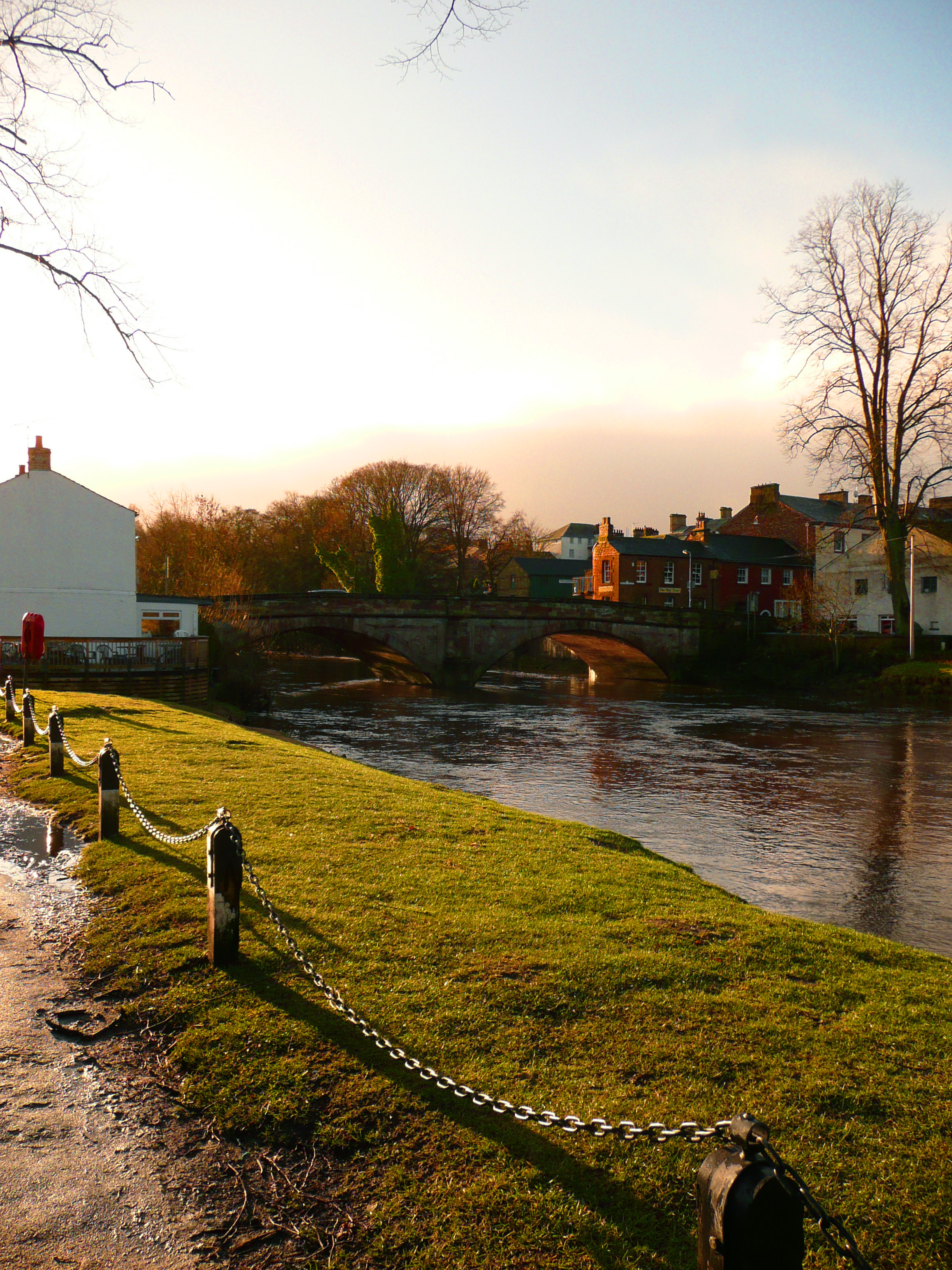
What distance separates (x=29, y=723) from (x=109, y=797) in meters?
7.76

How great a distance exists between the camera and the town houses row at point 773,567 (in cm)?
5025

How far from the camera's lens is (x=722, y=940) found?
633 cm

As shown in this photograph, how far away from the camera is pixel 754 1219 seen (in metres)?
2.36

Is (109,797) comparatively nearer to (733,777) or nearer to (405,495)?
(733,777)

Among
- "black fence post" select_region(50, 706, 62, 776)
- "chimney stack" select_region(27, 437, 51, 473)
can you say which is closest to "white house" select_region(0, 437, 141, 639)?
"chimney stack" select_region(27, 437, 51, 473)

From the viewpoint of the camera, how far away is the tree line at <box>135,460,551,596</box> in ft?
211

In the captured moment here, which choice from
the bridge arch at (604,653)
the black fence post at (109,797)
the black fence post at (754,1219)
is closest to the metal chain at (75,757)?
the black fence post at (109,797)

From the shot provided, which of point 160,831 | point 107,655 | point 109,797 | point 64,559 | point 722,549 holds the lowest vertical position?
point 160,831

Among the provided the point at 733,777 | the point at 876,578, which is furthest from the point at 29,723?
the point at 876,578

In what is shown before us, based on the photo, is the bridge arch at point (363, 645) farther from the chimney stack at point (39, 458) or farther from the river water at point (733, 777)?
the chimney stack at point (39, 458)

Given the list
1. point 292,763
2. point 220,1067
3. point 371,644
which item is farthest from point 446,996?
point 371,644

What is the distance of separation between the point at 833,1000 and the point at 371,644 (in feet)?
143

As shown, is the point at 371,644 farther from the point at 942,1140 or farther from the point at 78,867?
the point at 942,1140

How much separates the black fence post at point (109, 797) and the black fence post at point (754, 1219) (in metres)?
7.28
